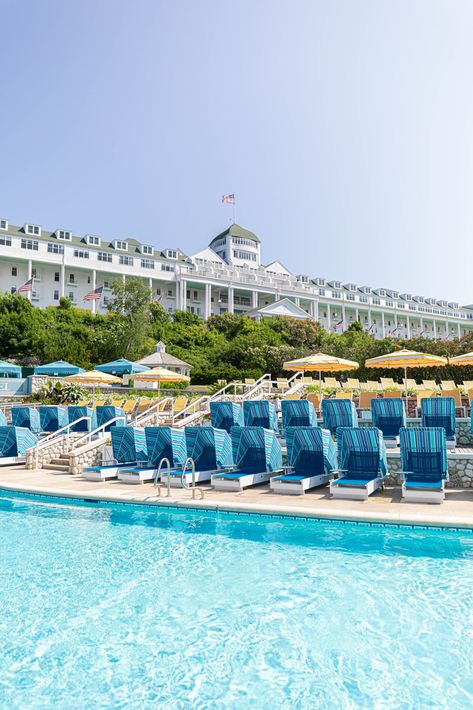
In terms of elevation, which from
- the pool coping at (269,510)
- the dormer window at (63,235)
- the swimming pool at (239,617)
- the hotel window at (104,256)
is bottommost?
the swimming pool at (239,617)

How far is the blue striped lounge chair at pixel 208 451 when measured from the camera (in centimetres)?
1093

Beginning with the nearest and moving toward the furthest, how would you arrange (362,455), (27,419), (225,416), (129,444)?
(362,455) < (129,444) < (225,416) < (27,419)

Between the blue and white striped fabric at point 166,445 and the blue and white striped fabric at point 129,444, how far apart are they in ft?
1.42

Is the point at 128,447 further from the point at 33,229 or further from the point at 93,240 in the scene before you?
the point at 93,240

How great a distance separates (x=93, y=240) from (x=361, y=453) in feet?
196

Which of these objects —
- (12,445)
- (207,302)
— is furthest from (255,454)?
(207,302)

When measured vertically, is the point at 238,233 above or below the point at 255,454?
above

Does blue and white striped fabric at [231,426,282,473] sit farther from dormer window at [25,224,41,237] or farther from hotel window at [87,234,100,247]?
hotel window at [87,234,100,247]

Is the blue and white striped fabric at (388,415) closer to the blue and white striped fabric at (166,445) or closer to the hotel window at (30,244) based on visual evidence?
the blue and white striped fabric at (166,445)

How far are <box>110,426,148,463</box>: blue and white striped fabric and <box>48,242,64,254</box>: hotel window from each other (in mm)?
52167

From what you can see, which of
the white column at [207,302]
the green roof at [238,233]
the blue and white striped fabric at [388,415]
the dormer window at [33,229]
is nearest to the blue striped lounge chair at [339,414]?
the blue and white striped fabric at [388,415]

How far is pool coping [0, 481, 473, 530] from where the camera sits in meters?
6.91

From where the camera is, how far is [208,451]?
11320mm

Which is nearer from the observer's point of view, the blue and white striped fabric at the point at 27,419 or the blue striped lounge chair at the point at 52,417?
the blue and white striped fabric at the point at 27,419
